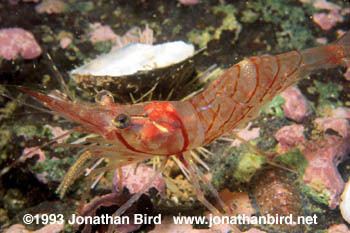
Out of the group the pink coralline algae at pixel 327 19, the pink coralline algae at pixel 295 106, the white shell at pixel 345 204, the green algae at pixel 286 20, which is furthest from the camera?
the pink coralline algae at pixel 327 19

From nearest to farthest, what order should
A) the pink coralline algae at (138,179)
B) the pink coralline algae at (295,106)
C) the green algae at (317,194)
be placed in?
the green algae at (317,194) → the pink coralline algae at (138,179) → the pink coralline algae at (295,106)

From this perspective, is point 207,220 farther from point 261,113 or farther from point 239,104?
point 261,113

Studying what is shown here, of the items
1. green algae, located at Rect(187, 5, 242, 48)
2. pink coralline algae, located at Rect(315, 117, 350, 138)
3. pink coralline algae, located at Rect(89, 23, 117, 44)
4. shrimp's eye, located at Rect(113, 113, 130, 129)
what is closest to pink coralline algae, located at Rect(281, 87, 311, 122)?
pink coralline algae, located at Rect(315, 117, 350, 138)

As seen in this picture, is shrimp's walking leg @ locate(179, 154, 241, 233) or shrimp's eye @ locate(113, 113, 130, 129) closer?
shrimp's eye @ locate(113, 113, 130, 129)

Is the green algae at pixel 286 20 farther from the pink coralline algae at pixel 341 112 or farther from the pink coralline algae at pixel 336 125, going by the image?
the pink coralline algae at pixel 336 125

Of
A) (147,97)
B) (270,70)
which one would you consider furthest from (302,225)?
(147,97)

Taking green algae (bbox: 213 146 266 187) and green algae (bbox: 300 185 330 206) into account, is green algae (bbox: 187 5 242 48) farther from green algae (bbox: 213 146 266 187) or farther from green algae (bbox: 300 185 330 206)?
green algae (bbox: 300 185 330 206)

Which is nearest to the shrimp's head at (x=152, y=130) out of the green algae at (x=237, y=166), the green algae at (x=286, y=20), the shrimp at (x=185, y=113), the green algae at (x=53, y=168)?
the shrimp at (x=185, y=113)

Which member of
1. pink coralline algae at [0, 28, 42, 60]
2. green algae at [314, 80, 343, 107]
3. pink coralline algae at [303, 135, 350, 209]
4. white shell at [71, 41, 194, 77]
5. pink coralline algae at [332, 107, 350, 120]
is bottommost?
pink coralline algae at [303, 135, 350, 209]
